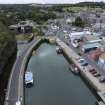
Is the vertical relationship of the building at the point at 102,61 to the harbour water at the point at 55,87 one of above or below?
above

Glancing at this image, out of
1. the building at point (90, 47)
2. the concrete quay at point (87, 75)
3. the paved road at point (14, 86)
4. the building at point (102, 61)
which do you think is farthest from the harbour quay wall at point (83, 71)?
the paved road at point (14, 86)

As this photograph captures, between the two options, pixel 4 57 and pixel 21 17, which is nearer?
pixel 4 57

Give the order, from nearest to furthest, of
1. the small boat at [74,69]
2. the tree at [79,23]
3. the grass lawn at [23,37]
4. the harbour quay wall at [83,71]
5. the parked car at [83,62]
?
the harbour quay wall at [83,71] < the small boat at [74,69] < the parked car at [83,62] < the grass lawn at [23,37] < the tree at [79,23]

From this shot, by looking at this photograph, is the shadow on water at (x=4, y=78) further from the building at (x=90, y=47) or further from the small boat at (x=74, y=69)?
the building at (x=90, y=47)

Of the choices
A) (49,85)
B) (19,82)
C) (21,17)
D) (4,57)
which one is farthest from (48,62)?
(21,17)

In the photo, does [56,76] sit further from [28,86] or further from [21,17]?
[21,17]

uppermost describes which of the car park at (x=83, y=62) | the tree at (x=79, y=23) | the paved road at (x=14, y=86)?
the paved road at (x=14, y=86)

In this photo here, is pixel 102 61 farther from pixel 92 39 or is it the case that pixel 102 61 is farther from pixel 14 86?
pixel 92 39

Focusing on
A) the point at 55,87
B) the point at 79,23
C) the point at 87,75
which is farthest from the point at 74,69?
the point at 79,23
